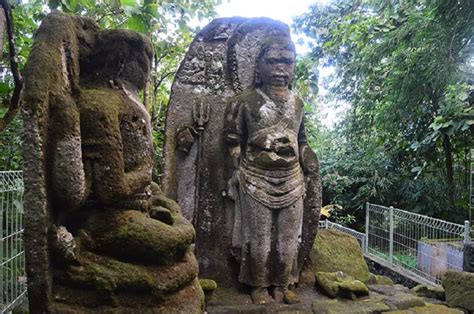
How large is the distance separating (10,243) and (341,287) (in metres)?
3.43

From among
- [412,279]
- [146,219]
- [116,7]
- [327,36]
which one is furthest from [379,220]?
[146,219]

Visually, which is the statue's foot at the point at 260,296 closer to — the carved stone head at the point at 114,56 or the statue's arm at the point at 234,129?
the statue's arm at the point at 234,129

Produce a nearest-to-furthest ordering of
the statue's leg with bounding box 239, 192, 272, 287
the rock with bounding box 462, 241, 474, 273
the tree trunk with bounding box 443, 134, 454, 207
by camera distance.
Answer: the statue's leg with bounding box 239, 192, 272, 287 → the rock with bounding box 462, 241, 474, 273 → the tree trunk with bounding box 443, 134, 454, 207

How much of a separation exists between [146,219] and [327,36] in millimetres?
9406

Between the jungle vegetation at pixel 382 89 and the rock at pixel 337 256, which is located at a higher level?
the jungle vegetation at pixel 382 89

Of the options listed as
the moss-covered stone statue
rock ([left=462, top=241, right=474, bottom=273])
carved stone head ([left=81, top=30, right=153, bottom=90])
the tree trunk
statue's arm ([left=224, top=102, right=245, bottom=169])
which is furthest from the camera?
the tree trunk

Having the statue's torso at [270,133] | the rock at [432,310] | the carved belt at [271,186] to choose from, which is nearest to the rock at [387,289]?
the rock at [432,310]

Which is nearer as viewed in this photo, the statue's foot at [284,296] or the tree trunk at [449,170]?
the statue's foot at [284,296]

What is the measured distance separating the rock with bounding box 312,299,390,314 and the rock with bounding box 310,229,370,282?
0.54 meters

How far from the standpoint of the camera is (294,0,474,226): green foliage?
6773 millimetres

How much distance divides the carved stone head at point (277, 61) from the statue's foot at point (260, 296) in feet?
5.78

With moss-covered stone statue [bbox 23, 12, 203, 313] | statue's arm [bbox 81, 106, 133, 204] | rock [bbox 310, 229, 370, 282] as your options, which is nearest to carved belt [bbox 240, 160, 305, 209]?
rock [bbox 310, 229, 370, 282]

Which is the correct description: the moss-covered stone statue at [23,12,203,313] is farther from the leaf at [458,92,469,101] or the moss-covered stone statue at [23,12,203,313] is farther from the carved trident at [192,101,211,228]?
the leaf at [458,92,469,101]

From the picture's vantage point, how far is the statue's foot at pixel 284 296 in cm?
367
